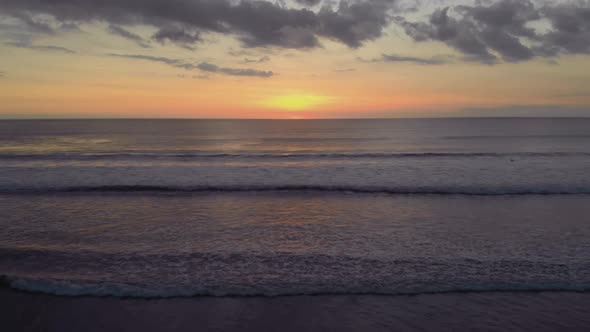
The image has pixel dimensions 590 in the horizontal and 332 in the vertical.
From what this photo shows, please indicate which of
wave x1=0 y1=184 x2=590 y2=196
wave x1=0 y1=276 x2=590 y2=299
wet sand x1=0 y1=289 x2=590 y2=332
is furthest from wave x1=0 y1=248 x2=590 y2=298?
wave x1=0 y1=184 x2=590 y2=196

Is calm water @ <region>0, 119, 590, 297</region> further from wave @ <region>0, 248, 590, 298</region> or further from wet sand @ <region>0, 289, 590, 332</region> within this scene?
wet sand @ <region>0, 289, 590, 332</region>

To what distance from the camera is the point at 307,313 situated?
4.98 meters

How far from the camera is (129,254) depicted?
7.11 m

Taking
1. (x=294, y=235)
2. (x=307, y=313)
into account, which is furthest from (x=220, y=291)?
(x=294, y=235)

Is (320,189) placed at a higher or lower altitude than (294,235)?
higher

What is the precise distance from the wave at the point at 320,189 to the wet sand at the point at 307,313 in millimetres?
8284

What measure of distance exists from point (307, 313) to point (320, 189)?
373 inches

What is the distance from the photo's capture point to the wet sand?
468 cm

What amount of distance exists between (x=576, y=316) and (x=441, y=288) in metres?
1.76

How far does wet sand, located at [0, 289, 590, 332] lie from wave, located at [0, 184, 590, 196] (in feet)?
27.2

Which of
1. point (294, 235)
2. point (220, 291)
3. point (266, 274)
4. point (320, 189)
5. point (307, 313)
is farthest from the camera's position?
point (320, 189)

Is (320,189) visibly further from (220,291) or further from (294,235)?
(220,291)

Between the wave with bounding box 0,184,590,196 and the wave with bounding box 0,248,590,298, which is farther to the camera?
the wave with bounding box 0,184,590,196

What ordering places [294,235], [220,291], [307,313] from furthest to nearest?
1. [294,235]
2. [220,291]
3. [307,313]
